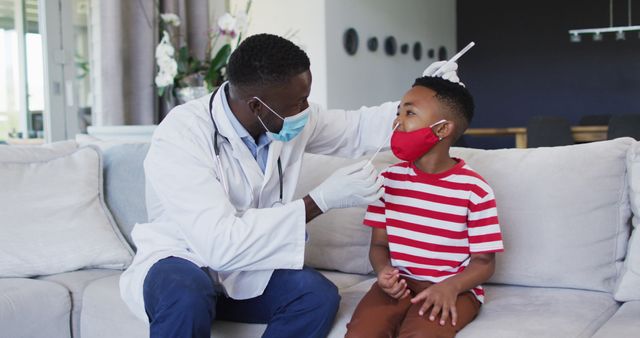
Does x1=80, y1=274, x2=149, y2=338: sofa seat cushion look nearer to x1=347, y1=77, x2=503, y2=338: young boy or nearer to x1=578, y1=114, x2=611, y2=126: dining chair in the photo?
x1=347, y1=77, x2=503, y2=338: young boy

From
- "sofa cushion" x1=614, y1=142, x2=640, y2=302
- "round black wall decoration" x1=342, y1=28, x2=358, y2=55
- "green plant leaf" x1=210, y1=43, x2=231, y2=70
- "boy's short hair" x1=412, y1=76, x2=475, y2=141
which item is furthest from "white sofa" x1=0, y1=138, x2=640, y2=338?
"round black wall decoration" x1=342, y1=28, x2=358, y2=55

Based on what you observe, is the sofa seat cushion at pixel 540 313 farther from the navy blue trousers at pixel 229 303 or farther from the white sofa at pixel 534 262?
the navy blue trousers at pixel 229 303

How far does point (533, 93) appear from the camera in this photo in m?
7.70

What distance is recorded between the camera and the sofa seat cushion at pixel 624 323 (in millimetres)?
1352

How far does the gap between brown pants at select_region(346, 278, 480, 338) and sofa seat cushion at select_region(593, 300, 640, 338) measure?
265 millimetres

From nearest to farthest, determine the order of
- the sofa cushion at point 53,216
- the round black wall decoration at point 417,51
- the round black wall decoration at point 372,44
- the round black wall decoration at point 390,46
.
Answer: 1. the sofa cushion at point 53,216
2. the round black wall decoration at point 372,44
3. the round black wall decoration at point 390,46
4. the round black wall decoration at point 417,51

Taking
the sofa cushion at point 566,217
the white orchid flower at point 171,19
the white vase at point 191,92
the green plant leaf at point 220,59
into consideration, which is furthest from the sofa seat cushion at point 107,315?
the white orchid flower at point 171,19

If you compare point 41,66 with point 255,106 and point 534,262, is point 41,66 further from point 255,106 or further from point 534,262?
point 534,262

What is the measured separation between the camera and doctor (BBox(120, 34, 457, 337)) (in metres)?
1.46

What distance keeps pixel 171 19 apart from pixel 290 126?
7.91ft

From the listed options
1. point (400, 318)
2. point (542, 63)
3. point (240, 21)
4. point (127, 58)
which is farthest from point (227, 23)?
point (542, 63)

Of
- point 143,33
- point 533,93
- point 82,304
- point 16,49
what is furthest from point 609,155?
point 533,93

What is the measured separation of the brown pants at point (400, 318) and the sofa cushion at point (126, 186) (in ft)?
3.38

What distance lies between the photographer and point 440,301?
142 centimetres
